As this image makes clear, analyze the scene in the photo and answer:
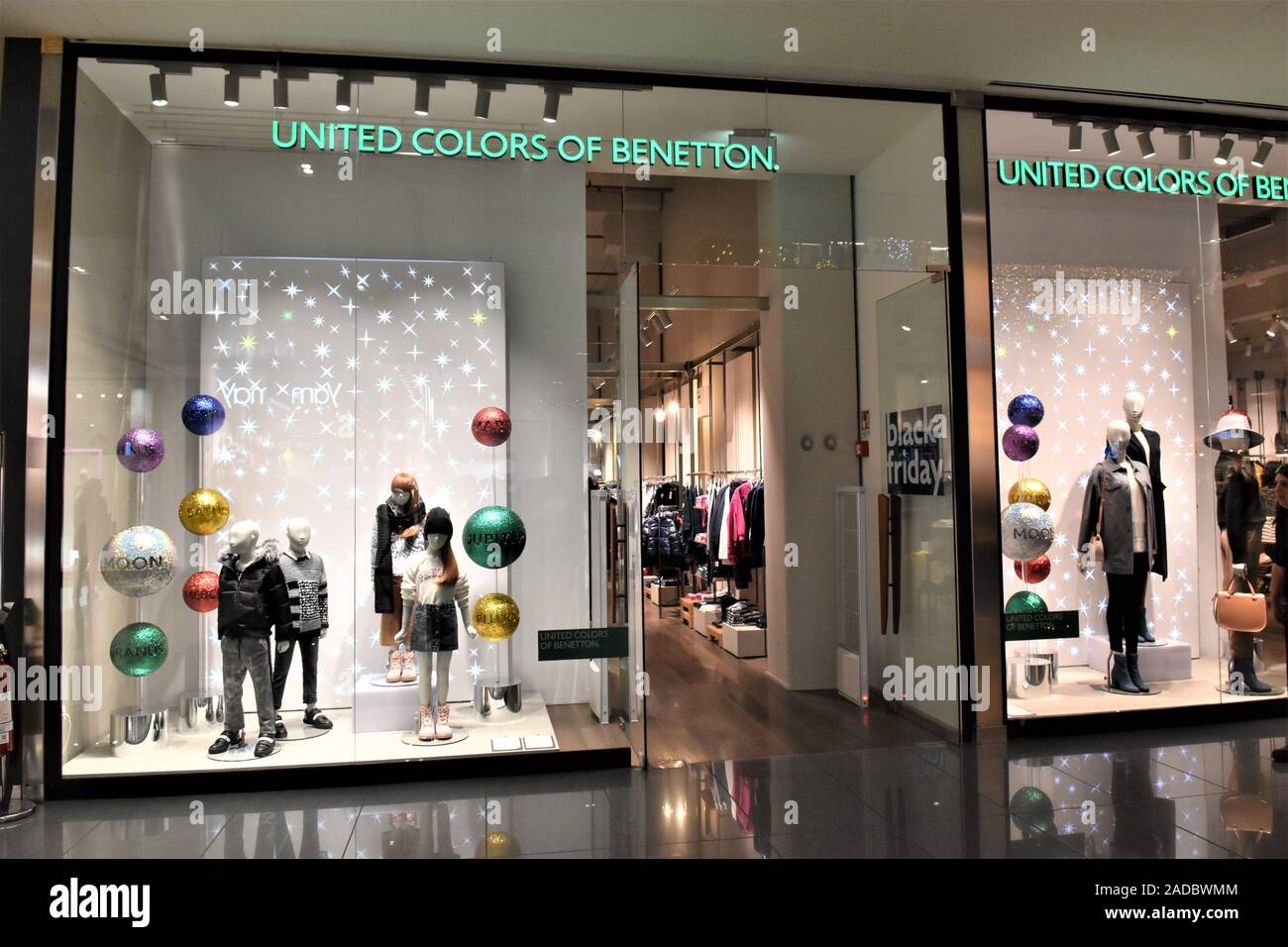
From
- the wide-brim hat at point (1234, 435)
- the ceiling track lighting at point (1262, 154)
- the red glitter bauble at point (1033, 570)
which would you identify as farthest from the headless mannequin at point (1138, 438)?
the ceiling track lighting at point (1262, 154)

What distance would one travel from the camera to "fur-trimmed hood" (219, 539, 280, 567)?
4488mm

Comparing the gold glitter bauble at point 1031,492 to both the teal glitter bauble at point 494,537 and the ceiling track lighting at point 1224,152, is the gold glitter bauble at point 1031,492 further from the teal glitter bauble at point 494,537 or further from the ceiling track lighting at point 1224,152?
the teal glitter bauble at point 494,537

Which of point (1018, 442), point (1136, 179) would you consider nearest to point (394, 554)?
point (1018, 442)

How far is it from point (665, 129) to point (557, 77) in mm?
661

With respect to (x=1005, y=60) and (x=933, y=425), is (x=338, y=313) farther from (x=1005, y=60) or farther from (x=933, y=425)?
(x=1005, y=60)

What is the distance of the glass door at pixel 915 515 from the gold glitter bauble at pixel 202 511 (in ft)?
13.1

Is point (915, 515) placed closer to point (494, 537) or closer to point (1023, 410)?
point (1023, 410)

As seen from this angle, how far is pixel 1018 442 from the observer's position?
5.49m

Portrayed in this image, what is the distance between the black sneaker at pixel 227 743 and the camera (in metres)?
4.46

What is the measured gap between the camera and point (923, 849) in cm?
349

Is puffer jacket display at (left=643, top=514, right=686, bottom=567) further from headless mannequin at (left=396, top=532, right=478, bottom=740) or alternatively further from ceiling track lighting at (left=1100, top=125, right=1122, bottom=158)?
ceiling track lighting at (left=1100, top=125, right=1122, bottom=158)

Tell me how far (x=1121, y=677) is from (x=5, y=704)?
19.8 ft
